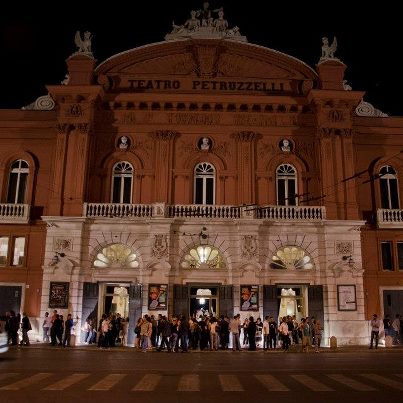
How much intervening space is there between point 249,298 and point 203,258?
10.6 ft

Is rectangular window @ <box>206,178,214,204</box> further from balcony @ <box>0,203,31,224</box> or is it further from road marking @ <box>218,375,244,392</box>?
road marking @ <box>218,375,244,392</box>

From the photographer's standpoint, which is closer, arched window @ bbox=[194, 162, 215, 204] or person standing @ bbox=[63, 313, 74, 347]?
person standing @ bbox=[63, 313, 74, 347]

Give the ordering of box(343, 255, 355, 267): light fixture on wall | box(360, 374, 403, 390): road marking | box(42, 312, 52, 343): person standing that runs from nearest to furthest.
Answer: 1. box(360, 374, 403, 390): road marking
2. box(42, 312, 52, 343): person standing
3. box(343, 255, 355, 267): light fixture on wall

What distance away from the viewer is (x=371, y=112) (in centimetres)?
3100

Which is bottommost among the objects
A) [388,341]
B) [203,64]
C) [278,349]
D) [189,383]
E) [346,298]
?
[189,383]

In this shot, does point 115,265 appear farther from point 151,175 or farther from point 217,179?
point 217,179

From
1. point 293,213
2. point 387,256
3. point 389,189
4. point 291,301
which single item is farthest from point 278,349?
point 389,189

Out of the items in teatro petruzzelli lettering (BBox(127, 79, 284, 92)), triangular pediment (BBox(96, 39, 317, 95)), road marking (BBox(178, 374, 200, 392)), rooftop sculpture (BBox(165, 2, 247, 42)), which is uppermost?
rooftop sculpture (BBox(165, 2, 247, 42))

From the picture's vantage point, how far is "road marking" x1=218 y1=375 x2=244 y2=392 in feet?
36.2

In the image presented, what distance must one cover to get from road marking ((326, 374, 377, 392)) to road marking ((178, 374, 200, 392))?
3405 millimetres

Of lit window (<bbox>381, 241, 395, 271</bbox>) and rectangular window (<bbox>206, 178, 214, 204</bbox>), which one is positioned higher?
rectangular window (<bbox>206, 178, 214, 204</bbox>)

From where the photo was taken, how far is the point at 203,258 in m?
27.5

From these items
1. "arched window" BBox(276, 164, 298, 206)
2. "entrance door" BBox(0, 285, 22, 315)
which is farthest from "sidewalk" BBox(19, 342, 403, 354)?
"arched window" BBox(276, 164, 298, 206)

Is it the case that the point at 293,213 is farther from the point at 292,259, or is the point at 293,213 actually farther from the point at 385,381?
the point at 385,381
